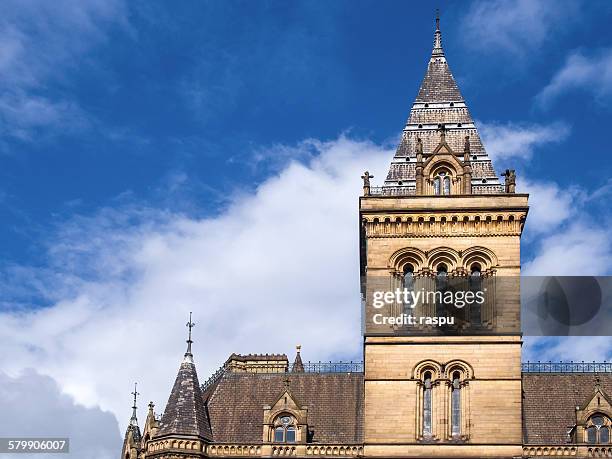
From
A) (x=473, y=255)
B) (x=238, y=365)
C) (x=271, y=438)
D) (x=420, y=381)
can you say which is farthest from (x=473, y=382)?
(x=238, y=365)

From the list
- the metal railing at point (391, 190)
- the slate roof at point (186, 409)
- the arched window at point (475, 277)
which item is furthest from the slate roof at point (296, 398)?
the metal railing at point (391, 190)

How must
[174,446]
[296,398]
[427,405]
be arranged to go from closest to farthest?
[174,446], [427,405], [296,398]

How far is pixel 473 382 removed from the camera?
4766 cm

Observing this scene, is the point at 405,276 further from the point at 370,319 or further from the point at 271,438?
the point at 271,438

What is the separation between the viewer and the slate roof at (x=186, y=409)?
4825 centimetres

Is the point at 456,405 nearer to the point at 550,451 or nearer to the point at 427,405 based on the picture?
the point at 427,405

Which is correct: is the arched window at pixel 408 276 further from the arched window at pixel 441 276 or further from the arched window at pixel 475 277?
the arched window at pixel 475 277

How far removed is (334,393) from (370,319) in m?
4.88

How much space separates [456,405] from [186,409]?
11337 millimetres

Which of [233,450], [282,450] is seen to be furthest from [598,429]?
[233,450]

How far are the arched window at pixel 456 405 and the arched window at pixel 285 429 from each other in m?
6.77

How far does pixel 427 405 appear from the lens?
4797 cm

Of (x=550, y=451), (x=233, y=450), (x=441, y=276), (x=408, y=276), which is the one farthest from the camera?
(x=408, y=276)

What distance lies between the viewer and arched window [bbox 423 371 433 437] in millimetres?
47594
